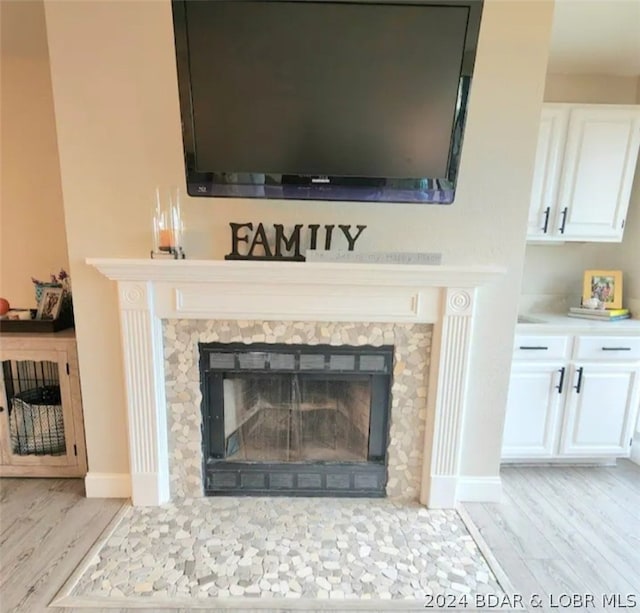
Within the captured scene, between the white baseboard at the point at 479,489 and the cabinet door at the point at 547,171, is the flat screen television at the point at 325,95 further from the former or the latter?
the white baseboard at the point at 479,489

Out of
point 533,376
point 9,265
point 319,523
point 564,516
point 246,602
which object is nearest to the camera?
point 246,602

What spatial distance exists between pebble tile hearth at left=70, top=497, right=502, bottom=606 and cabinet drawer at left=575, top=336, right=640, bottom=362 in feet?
3.84

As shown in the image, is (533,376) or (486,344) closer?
(486,344)

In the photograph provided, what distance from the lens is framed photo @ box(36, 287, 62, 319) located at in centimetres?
223

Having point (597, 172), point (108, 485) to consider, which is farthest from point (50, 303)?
point (597, 172)

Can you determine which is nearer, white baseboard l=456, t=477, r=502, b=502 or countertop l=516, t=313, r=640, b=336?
white baseboard l=456, t=477, r=502, b=502

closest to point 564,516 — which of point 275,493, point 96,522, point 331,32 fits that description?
point 275,493

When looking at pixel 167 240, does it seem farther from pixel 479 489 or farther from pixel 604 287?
pixel 604 287

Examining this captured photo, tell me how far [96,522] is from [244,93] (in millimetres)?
2069

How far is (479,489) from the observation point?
2.17m

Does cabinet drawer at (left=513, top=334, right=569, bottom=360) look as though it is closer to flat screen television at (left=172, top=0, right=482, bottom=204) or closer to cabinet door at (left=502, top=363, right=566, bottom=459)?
cabinet door at (left=502, top=363, right=566, bottom=459)

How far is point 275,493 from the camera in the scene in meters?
2.14

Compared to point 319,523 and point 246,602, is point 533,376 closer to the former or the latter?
point 319,523

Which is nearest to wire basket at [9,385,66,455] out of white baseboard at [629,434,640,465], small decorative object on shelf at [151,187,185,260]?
small decorative object on shelf at [151,187,185,260]
